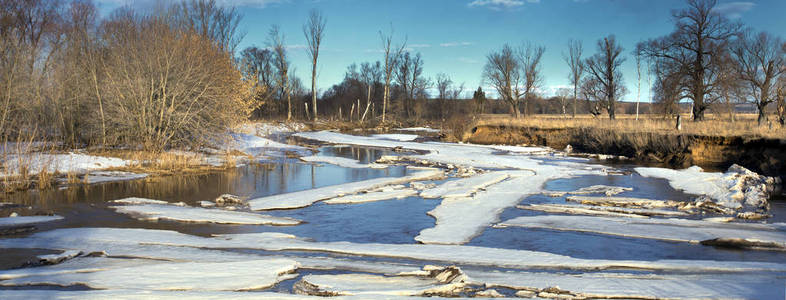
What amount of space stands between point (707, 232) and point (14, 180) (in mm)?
13853

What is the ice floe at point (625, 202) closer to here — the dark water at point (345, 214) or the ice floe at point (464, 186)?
the dark water at point (345, 214)

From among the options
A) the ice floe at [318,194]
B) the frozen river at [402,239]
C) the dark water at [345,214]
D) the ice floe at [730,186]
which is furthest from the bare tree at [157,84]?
the ice floe at [730,186]

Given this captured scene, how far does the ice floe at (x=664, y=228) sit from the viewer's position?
7.48 m

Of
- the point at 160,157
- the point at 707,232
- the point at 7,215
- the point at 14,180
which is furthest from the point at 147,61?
the point at 707,232

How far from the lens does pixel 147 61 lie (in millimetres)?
15992

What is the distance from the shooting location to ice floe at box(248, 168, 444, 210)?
1030cm

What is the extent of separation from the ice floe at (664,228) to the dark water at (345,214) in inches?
12.2

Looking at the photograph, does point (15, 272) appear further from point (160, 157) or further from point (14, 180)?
point (160, 157)

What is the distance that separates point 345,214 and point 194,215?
8.75 ft

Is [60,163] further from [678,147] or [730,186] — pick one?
[678,147]

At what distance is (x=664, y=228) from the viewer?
8086mm

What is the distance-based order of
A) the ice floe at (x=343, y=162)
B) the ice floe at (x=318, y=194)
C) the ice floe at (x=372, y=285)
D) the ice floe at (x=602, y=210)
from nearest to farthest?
the ice floe at (x=372, y=285), the ice floe at (x=602, y=210), the ice floe at (x=318, y=194), the ice floe at (x=343, y=162)

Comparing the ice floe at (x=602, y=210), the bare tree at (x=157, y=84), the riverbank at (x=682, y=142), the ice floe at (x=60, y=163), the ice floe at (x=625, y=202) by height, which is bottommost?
the ice floe at (x=602, y=210)

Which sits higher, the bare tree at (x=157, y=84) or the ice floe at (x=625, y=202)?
the bare tree at (x=157, y=84)
